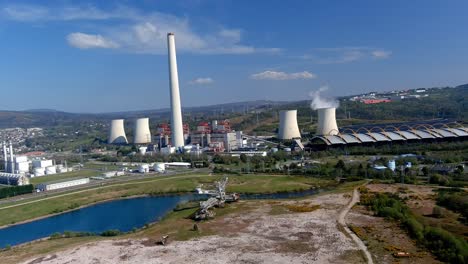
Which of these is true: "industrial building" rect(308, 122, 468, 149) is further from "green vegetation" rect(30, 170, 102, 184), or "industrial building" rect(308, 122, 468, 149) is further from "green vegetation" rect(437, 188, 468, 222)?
"green vegetation" rect(30, 170, 102, 184)

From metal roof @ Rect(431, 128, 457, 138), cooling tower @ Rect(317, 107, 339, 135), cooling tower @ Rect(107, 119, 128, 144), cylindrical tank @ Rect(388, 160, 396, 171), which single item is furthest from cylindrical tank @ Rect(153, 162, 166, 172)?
metal roof @ Rect(431, 128, 457, 138)

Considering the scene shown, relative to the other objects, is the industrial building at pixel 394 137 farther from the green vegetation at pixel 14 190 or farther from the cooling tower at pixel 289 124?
the green vegetation at pixel 14 190

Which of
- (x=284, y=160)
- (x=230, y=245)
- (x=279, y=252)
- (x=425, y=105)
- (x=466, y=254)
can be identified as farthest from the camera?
(x=425, y=105)

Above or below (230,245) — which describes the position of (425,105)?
above

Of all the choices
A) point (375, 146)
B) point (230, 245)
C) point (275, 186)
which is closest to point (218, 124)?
point (375, 146)

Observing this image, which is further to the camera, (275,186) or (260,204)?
(275,186)

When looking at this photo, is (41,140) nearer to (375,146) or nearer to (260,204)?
(375,146)

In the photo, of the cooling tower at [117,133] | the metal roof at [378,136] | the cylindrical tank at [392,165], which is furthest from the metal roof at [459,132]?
the cooling tower at [117,133]
